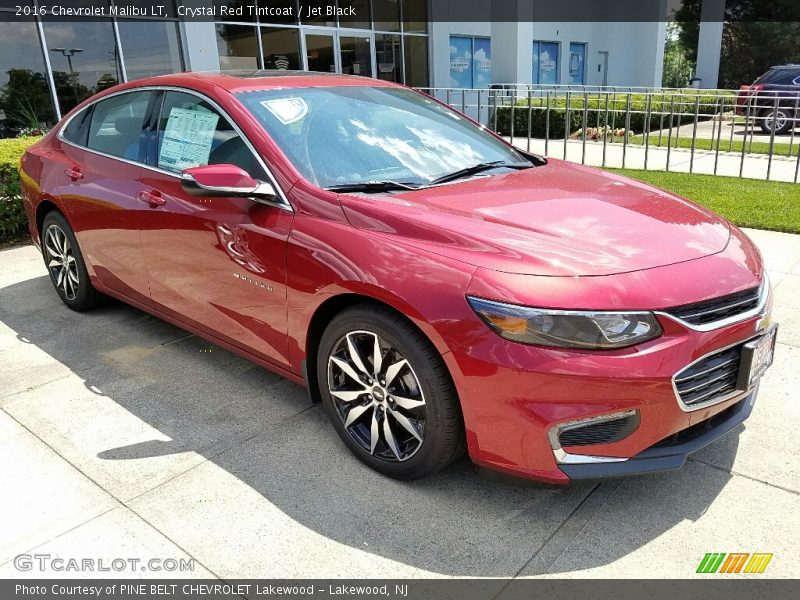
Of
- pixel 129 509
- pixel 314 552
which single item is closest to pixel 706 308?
pixel 314 552

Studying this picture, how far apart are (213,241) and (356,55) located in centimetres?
A: 1414

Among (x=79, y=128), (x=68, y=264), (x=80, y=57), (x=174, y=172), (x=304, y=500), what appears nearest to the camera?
(x=304, y=500)

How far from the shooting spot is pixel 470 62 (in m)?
19.8

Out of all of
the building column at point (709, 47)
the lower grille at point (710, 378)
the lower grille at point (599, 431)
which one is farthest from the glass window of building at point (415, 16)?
the building column at point (709, 47)

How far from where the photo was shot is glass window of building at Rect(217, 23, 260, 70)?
1359 centimetres

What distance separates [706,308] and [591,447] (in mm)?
663

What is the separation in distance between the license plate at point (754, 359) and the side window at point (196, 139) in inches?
85.8

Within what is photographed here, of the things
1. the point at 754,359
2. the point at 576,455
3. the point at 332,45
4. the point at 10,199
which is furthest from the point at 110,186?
the point at 332,45

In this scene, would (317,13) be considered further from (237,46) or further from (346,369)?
(346,369)

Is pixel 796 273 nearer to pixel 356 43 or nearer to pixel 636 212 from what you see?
pixel 636 212

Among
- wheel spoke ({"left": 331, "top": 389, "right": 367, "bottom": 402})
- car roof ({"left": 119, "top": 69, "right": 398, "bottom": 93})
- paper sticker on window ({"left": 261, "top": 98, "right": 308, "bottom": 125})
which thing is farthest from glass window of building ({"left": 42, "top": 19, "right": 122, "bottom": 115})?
wheel spoke ({"left": 331, "top": 389, "right": 367, "bottom": 402})

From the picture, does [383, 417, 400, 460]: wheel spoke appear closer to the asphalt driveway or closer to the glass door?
the asphalt driveway

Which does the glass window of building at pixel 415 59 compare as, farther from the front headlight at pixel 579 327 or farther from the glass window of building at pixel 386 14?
the front headlight at pixel 579 327
